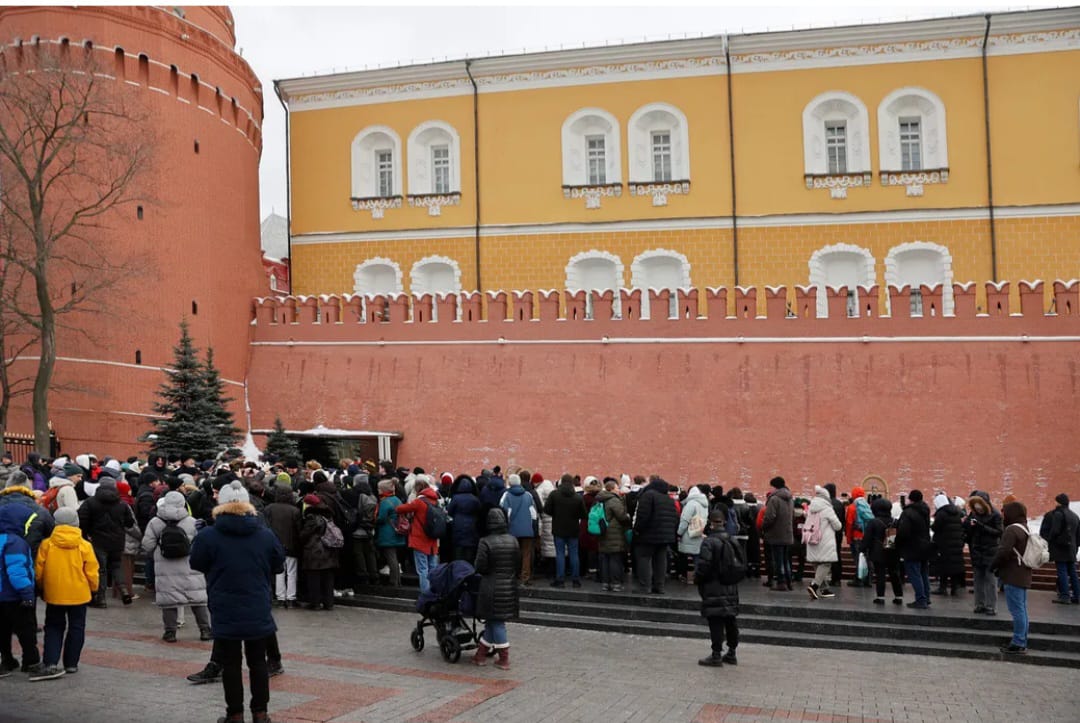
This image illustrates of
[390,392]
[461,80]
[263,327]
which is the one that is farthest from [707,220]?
[263,327]

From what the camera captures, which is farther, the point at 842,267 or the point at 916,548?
the point at 842,267

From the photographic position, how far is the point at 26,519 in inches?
314

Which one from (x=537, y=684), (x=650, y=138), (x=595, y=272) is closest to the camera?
(x=537, y=684)

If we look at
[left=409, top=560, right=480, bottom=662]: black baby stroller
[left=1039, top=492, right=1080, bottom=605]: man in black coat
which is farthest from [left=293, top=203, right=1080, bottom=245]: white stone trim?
[left=409, top=560, right=480, bottom=662]: black baby stroller

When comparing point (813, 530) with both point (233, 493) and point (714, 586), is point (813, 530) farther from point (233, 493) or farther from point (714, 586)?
point (233, 493)

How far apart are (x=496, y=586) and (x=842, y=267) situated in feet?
60.8

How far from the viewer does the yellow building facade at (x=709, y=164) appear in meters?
24.6

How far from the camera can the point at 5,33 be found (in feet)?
68.9

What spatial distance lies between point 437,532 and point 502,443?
32.7 ft

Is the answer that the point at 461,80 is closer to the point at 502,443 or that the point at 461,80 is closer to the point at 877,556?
the point at 502,443

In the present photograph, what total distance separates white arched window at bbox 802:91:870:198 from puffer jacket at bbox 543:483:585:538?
15.4m

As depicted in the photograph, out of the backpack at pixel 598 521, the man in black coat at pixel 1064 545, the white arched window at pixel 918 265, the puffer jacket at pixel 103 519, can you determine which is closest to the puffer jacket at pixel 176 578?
the puffer jacket at pixel 103 519

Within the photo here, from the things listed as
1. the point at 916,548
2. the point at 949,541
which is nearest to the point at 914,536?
the point at 916,548

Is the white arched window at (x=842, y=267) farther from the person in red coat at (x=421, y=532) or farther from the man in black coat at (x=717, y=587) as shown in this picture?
the man in black coat at (x=717, y=587)
